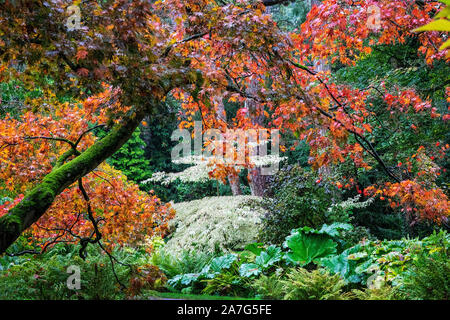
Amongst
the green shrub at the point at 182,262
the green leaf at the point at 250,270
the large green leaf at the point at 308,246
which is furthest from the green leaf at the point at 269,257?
the green shrub at the point at 182,262

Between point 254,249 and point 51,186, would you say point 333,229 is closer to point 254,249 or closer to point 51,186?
point 254,249

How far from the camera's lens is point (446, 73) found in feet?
29.0

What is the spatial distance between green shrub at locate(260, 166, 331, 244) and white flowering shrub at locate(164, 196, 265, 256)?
19.2 inches

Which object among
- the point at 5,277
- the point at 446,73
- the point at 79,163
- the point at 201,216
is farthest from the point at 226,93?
the point at 446,73

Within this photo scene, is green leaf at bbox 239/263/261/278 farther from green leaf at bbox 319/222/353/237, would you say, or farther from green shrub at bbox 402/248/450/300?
green shrub at bbox 402/248/450/300

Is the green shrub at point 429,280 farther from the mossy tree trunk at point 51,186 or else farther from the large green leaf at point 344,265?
the mossy tree trunk at point 51,186

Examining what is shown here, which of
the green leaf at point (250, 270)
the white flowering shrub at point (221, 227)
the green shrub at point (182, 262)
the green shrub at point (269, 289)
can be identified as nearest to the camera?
the green shrub at point (269, 289)

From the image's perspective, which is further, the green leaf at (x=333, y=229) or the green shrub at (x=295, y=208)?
the green shrub at (x=295, y=208)

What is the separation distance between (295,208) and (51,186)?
186 inches

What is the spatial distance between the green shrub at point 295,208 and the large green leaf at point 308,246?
929 millimetres

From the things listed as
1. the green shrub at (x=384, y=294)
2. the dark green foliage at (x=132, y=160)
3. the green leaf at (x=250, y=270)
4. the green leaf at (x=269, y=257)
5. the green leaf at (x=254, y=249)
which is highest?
the dark green foliage at (x=132, y=160)

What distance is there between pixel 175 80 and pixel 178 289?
4.63 metres

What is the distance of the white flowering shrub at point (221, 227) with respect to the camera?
26.8 feet
